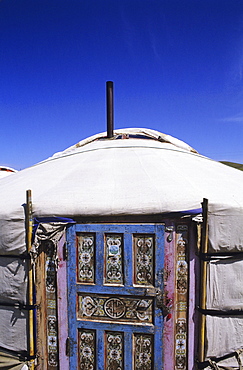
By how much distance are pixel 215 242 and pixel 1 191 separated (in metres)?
2.02

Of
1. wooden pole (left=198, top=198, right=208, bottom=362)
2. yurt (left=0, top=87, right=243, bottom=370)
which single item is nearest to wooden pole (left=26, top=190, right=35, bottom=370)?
yurt (left=0, top=87, right=243, bottom=370)

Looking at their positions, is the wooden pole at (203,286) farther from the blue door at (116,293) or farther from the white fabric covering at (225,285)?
the blue door at (116,293)

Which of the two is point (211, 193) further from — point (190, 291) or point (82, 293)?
point (82, 293)

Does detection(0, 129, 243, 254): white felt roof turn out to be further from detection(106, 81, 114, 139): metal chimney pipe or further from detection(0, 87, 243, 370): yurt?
detection(106, 81, 114, 139): metal chimney pipe

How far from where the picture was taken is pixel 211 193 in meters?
2.02

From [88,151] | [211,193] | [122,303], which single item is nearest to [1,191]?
[88,151]

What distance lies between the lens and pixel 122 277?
77.9 inches

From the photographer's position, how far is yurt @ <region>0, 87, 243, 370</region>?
1914 millimetres

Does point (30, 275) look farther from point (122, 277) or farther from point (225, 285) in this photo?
point (225, 285)

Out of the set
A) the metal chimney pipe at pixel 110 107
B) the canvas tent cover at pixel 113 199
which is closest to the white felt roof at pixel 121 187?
the canvas tent cover at pixel 113 199

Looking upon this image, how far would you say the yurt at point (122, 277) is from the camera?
6.28 feet

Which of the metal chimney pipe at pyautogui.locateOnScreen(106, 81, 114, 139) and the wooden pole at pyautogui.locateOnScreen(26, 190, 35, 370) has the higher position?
the metal chimney pipe at pyautogui.locateOnScreen(106, 81, 114, 139)

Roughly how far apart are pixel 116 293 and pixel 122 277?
0.14m

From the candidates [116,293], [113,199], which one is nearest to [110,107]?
[113,199]
